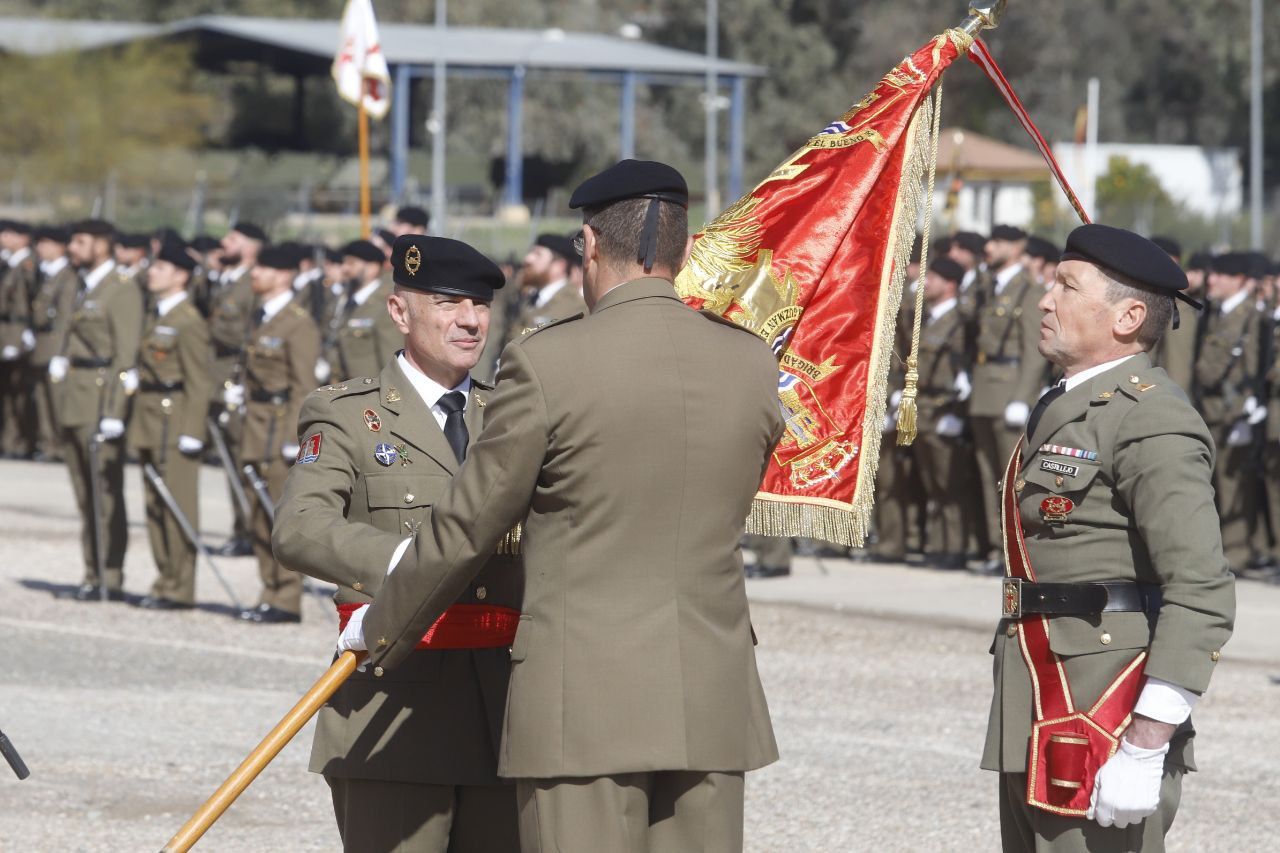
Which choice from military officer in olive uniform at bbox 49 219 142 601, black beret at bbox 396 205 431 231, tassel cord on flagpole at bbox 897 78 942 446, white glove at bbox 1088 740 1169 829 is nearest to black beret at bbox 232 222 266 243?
military officer in olive uniform at bbox 49 219 142 601

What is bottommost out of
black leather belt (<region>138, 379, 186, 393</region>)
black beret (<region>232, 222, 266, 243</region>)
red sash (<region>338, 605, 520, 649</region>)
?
black leather belt (<region>138, 379, 186, 393</region>)

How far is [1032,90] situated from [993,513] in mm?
49849

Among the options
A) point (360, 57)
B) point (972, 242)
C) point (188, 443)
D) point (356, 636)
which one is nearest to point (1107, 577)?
point (356, 636)

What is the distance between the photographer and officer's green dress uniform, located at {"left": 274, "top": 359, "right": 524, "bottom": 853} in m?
4.12

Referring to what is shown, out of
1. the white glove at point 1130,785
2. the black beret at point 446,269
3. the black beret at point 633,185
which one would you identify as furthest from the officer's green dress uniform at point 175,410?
the white glove at point 1130,785

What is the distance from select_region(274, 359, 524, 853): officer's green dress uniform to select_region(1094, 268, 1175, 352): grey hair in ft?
4.35

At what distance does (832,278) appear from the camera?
5.23m

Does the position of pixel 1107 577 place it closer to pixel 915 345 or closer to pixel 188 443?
pixel 915 345

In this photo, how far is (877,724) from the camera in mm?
8281

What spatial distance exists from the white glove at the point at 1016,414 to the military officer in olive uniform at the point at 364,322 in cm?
378

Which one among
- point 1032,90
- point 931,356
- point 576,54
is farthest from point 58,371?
point 1032,90

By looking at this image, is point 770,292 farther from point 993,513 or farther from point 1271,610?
point 993,513

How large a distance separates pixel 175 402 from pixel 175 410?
0.04 metres

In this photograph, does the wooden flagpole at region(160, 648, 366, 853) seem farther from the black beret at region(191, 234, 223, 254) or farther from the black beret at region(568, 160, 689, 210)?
the black beret at region(191, 234, 223, 254)
